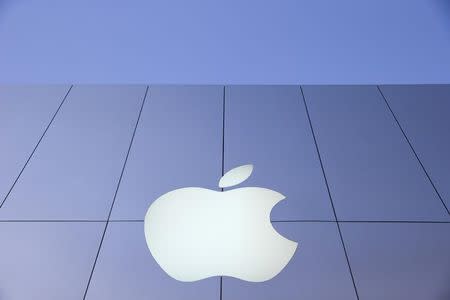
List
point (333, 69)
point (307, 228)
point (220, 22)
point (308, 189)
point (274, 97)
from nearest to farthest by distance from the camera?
point (307, 228) < point (308, 189) < point (274, 97) < point (333, 69) < point (220, 22)

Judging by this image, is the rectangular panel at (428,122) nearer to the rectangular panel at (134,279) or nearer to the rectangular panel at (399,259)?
the rectangular panel at (399,259)

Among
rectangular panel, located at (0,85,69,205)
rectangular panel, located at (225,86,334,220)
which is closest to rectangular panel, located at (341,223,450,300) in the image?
rectangular panel, located at (225,86,334,220)

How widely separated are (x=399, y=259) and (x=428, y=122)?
0.90 metres

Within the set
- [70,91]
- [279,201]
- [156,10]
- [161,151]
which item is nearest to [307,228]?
[279,201]

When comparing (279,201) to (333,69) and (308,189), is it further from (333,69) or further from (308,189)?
(333,69)

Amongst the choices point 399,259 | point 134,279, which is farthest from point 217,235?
point 399,259

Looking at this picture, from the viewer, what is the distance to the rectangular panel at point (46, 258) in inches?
58.7

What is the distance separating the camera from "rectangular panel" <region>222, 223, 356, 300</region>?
148 centimetres

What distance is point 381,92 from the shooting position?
7.80ft

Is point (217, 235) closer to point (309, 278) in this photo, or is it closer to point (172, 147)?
point (309, 278)

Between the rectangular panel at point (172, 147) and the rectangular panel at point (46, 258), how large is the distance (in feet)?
0.58

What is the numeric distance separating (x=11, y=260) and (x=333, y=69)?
193 cm

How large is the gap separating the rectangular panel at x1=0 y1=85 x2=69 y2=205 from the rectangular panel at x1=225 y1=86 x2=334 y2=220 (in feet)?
3.08

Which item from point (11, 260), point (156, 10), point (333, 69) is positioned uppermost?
point (156, 10)
